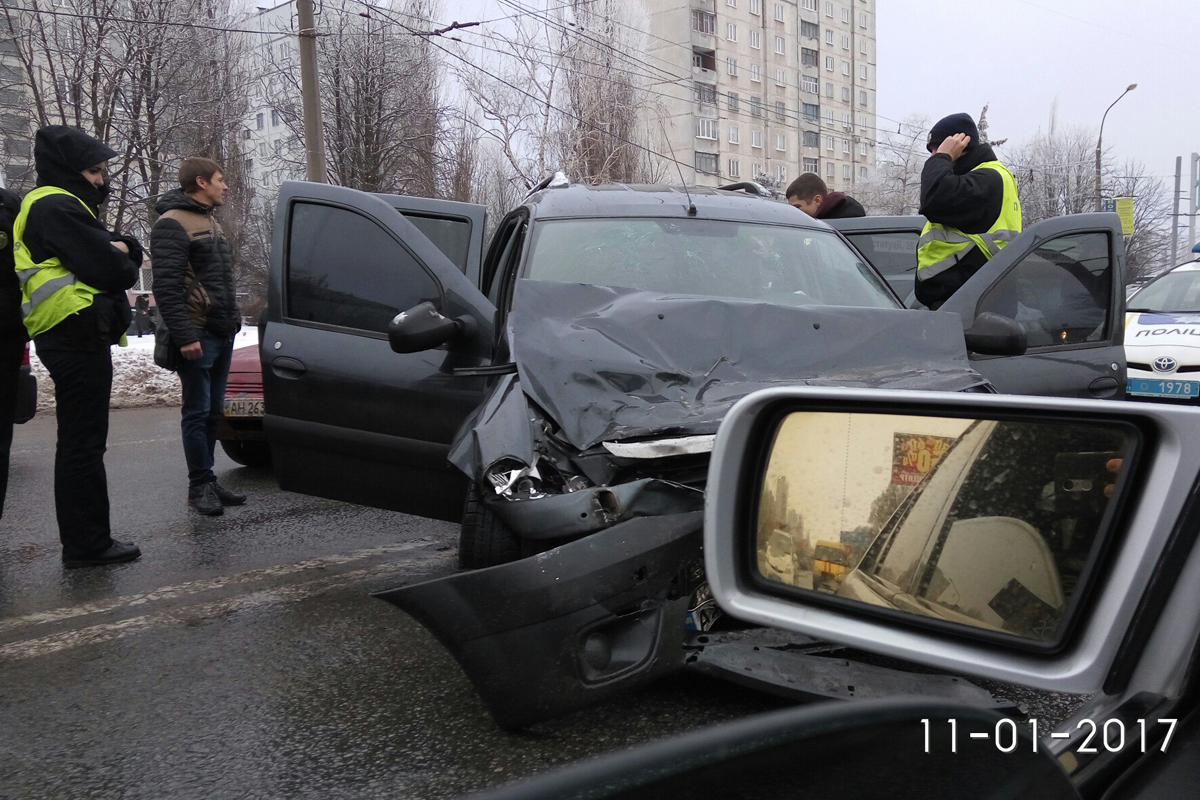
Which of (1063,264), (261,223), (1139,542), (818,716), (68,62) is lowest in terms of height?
(818,716)

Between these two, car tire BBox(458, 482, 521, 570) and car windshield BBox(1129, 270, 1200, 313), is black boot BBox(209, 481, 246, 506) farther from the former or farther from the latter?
car windshield BBox(1129, 270, 1200, 313)

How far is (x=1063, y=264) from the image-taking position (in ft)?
13.9

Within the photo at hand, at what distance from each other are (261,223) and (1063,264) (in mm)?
26590

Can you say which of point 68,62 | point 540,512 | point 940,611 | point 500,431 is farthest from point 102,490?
point 68,62

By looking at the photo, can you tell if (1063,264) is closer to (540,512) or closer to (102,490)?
(540,512)

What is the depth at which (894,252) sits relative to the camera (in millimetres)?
5992

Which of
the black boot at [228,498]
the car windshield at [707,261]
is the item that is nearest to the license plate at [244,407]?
the black boot at [228,498]

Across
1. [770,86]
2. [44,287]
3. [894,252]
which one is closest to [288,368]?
[44,287]

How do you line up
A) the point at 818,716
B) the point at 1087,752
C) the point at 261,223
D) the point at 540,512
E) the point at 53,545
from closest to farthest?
1. the point at 818,716
2. the point at 1087,752
3. the point at 540,512
4. the point at 53,545
5. the point at 261,223

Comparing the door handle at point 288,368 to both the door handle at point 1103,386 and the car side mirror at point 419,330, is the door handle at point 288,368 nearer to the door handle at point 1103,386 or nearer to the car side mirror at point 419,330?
the car side mirror at point 419,330

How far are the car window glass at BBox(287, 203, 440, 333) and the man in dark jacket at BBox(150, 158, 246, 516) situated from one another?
1.05 metres

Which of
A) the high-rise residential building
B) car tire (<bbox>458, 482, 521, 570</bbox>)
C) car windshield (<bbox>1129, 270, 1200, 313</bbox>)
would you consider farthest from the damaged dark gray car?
the high-rise residential building

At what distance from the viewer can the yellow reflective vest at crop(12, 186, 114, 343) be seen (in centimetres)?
411

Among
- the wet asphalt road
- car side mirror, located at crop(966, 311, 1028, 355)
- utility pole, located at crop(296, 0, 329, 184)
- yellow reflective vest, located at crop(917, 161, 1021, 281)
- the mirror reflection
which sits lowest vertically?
the wet asphalt road
